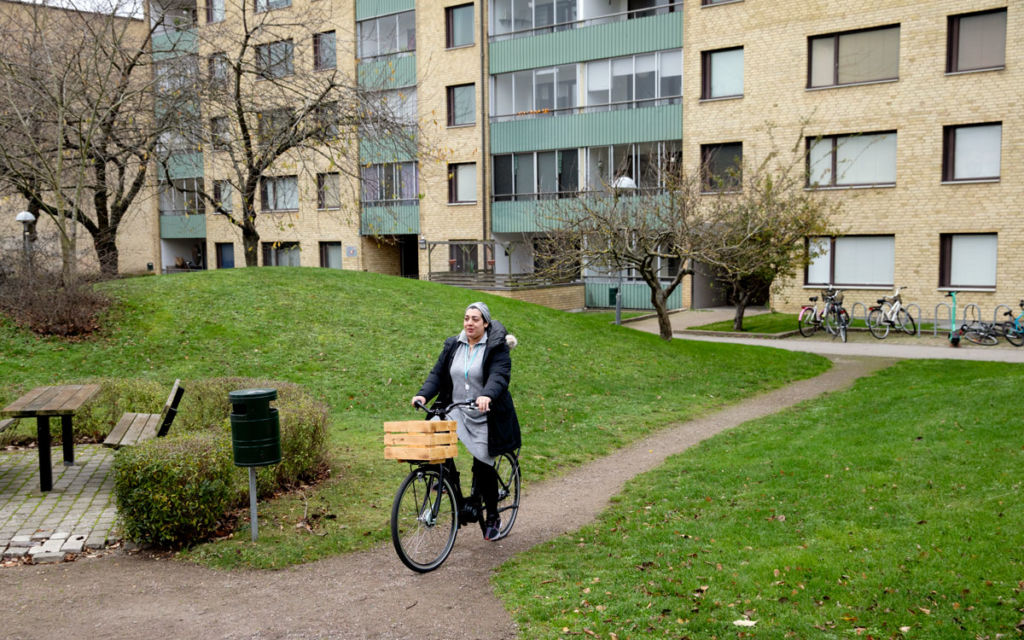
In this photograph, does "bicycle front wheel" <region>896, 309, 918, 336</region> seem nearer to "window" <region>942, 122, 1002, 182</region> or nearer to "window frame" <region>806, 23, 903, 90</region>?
"window" <region>942, 122, 1002, 182</region>

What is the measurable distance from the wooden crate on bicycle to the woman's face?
722 mm

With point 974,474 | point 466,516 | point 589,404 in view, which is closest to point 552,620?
point 466,516

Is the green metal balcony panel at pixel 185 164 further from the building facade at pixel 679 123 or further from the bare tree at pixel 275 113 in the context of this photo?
the bare tree at pixel 275 113

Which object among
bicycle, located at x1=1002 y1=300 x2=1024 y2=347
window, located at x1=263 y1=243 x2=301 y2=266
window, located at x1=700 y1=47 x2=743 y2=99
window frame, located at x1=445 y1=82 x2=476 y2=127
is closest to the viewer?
bicycle, located at x1=1002 y1=300 x2=1024 y2=347

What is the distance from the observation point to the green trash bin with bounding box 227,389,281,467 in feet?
22.0

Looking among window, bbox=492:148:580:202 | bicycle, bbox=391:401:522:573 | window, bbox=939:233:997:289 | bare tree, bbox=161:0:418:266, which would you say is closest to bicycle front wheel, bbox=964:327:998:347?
window, bbox=939:233:997:289

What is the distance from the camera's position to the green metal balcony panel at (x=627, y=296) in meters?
34.4

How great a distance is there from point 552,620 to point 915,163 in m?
26.9

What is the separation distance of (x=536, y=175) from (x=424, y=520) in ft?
103

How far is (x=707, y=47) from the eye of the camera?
105 ft

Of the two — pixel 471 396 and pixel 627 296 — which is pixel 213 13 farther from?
pixel 471 396

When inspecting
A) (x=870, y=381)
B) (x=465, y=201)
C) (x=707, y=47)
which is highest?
(x=707, y=47)

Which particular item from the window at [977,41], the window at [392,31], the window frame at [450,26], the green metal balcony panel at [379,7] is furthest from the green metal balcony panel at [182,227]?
the window at [977,41]

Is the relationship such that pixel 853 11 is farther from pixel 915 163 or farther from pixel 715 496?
pixel 715 496
